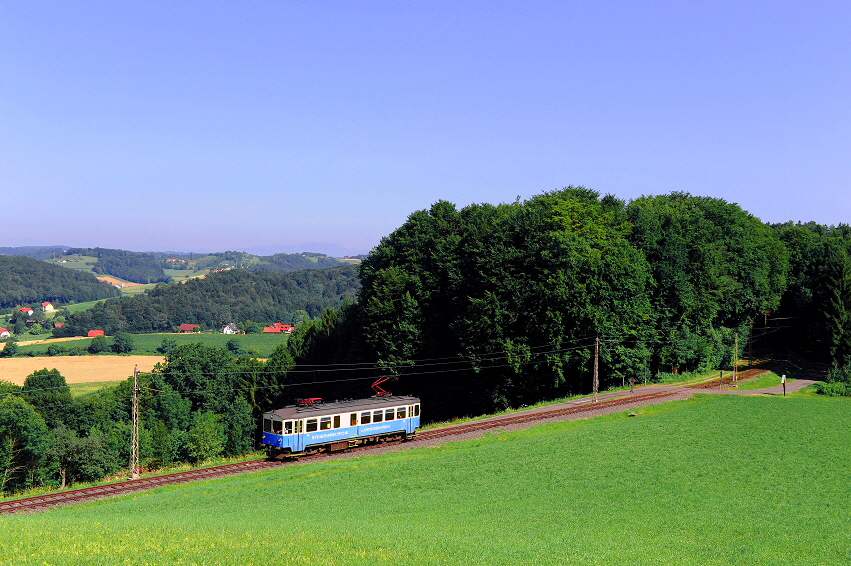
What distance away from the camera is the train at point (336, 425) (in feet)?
126

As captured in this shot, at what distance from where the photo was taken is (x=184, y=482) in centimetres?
3375

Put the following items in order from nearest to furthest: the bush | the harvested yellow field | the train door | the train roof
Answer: the train door < the train roof < the bush < the harvested yellow field

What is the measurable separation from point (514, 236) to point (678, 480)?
32764 mm

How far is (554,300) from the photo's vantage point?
52.1 m

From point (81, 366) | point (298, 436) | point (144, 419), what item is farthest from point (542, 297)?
point (81, 366)

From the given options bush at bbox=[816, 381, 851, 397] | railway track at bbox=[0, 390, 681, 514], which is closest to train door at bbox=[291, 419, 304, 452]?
railway track at bbox=[0, 390, 681, 514]

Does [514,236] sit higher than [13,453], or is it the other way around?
[514,236]

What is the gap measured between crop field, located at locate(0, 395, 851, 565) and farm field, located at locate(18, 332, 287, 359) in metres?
114

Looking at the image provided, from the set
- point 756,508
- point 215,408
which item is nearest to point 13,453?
point 215,408

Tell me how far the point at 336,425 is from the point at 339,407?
1.12 m

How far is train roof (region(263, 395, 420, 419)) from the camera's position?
128 feet

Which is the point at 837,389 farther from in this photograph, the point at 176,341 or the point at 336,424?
the point at 176,341

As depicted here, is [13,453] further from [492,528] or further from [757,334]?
[757,334]

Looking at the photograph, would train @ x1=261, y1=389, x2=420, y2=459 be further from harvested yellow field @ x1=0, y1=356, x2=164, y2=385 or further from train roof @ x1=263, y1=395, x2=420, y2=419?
harvested yellow field @ x1=0, y1=356, x2=164, y2=385
